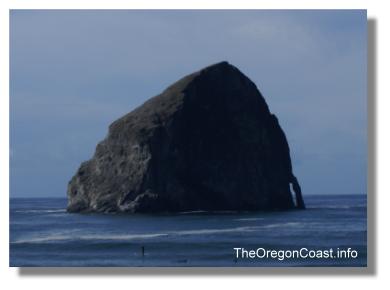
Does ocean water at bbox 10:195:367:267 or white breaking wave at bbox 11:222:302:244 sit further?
white breaking wave at bbox 11:222:302:244

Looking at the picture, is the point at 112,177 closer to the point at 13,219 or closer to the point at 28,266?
the point at 13,219

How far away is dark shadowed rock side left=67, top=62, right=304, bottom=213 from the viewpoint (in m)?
38.6

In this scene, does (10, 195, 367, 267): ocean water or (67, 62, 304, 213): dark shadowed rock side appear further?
(67, 62, 304, 213): dark shadowed rock side

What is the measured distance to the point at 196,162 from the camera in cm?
3847

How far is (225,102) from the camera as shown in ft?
135

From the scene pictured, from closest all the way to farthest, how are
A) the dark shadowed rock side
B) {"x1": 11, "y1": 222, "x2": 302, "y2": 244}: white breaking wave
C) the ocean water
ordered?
the ocean water → {"x1": 11, "y1": 222, "x2": 302, "y2": 244}: white breaking wave → the dark shadowed rock side

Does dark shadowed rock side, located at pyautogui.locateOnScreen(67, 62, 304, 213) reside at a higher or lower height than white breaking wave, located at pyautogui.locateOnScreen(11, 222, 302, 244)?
higher

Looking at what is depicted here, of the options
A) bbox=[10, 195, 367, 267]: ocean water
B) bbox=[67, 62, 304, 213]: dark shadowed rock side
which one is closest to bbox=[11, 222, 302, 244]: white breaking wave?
bbox=[10, 195, 367, 267]: ocean water

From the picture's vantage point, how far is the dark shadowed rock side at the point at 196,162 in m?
38.6

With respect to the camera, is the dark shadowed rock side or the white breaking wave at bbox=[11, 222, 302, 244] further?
the dark shadowed rock side

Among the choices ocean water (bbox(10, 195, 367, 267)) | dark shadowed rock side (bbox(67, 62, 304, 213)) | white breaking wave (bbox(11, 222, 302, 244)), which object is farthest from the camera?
dark shadowed rock side (bbox(67, 62, 304, 213))

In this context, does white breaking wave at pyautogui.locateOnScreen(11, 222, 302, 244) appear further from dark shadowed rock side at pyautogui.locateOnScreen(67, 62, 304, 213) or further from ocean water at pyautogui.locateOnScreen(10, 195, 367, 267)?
dark shadowed rock side at pyautogui.locateOnScreen(67, 62, 304, 213)
